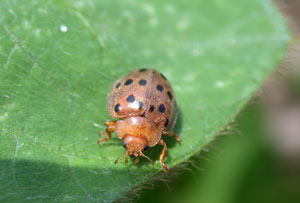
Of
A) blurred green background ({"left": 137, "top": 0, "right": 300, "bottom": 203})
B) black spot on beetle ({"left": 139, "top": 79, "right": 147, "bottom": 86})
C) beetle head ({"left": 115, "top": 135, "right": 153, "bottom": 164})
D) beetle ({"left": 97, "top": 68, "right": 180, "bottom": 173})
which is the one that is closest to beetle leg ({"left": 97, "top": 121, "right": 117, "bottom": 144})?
beetle ({"left": 97, "top": 68, "right": 180, "bottom": 173})

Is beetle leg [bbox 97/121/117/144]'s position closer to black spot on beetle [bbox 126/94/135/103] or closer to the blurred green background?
black spot on beetle [bbox 126/94/135/103]

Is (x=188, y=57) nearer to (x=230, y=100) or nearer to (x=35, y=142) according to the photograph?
(x=230, y=100)

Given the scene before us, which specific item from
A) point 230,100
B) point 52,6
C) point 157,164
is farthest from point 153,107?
point 52,6

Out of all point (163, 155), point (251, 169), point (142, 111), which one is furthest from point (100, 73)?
point (251, 169)

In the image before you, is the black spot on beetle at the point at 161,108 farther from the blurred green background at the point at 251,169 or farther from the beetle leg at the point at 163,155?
the blurred green background at the point at 251,169

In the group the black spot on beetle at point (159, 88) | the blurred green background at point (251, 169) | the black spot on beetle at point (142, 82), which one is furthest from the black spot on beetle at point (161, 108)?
the blurred green background at point (251, 169)
